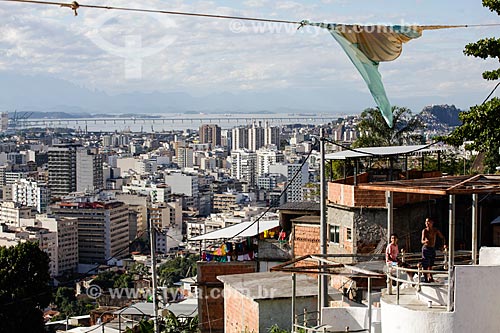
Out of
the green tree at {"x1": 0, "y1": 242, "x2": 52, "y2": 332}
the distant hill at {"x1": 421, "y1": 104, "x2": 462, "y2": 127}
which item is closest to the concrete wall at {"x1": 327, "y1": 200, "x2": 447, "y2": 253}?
the green tree at {"x1": 0, "y1": 242, "x2": 52, "y2": 332}

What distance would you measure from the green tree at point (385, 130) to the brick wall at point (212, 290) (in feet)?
15.3

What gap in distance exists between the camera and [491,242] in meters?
7.52

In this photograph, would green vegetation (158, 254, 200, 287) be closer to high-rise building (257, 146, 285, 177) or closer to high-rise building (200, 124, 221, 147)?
high-rise building (257, 146, 285, 177)

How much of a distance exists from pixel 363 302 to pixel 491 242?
179 cm

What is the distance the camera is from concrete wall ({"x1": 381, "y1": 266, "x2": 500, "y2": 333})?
3697 millimetres

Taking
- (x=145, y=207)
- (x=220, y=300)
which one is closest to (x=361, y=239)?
(x=220, y=300)

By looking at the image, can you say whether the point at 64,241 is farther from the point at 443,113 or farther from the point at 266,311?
→ the point at 266,311

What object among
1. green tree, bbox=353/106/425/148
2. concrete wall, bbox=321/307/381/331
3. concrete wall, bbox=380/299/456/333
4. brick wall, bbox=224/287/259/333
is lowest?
brick wall, bbox=224/287/259/333

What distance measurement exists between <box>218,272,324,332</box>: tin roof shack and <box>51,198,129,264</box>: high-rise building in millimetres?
66874

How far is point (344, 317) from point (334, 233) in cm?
358

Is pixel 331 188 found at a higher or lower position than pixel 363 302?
higher

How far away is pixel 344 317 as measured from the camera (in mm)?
4801

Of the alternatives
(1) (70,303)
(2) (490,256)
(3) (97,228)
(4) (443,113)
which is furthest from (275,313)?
(4) (443,113)

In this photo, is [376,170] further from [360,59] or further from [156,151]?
[156,151]
